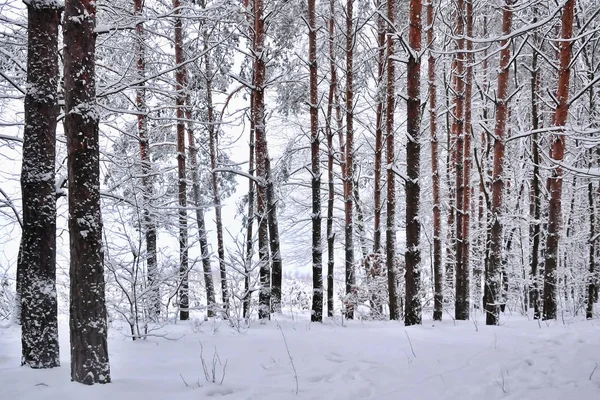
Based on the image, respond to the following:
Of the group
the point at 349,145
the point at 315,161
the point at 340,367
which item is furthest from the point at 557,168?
the point at 340,367

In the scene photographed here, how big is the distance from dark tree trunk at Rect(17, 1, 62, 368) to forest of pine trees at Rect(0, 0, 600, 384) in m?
0.02

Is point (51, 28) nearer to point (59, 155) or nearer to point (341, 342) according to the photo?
point (59, 155)

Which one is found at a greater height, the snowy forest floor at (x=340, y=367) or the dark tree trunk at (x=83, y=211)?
the dark tree trunk at (x=83, y=211)

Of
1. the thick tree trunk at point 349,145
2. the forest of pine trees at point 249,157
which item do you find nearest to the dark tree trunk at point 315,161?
the forest of pine trees at point 249,157

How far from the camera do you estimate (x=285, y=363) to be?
5094mm

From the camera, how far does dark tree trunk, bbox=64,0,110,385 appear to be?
387 cm

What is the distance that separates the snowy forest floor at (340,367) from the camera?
157 inches

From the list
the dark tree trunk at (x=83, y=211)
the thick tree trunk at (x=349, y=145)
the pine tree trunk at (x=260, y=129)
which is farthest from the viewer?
the thick tree trunk at (x=349, y=145)

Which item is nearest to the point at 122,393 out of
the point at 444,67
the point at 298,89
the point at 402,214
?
the point at 298,89

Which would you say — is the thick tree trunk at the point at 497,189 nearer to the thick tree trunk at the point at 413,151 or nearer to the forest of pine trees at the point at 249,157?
the forest of pine trees at the point at 249,157

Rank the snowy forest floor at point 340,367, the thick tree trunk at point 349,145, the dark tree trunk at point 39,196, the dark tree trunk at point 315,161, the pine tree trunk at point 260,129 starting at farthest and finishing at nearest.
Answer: the thick tree trunk at point 349,145, the dark tree trunk at point 315,161, the pine tree trunk at point 260,129, the dark tree trunk at point 39,196, the snowy forest floor at point 340,367

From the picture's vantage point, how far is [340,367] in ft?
16.0

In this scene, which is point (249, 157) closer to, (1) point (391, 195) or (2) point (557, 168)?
(1) point (391, 195)

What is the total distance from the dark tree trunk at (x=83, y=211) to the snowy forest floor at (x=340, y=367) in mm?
319
